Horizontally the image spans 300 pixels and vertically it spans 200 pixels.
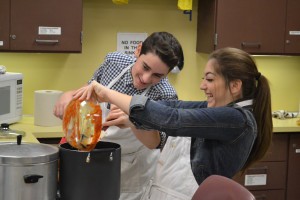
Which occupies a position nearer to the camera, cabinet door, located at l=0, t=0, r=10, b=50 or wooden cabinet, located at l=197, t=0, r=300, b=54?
cabinet door, located at l=0, t=0, r=10, b=50

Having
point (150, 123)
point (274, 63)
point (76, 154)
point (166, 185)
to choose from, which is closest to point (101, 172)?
→ point (76, 154)

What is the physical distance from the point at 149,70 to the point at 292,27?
1952 millimetres

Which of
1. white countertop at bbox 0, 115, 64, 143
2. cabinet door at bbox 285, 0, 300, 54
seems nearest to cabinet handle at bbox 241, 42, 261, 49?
cabinet door at bbox 285, 0, 300, 54

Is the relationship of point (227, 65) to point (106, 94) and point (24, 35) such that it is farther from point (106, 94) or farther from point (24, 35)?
point (24, 35)

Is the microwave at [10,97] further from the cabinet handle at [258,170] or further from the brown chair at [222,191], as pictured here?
the brown chair at [222,191]

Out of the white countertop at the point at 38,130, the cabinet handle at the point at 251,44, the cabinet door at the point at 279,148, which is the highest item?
the cabinet handle at the point at 251,44

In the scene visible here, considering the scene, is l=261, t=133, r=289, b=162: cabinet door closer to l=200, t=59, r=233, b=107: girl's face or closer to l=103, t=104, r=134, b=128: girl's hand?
l=200, t=59, r=233, b=107: girl's face

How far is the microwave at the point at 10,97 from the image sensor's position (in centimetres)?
311

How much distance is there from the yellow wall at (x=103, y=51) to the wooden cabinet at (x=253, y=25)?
227 mm

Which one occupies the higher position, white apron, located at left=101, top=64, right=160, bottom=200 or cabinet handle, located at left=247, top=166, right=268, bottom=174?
white apron, located at left=101, top=64, right=160, bottom=200

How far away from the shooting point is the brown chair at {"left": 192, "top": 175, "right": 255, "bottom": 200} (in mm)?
1344

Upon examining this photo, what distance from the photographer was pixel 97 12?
3611 millimetres

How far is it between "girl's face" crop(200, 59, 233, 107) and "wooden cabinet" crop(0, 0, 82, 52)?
5.71ft

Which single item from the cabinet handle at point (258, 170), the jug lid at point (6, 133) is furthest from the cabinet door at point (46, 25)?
the cabinet handle at point (258, 170)
